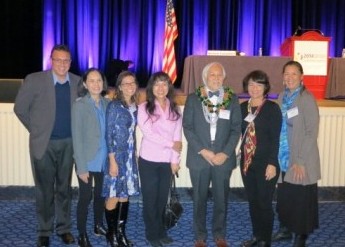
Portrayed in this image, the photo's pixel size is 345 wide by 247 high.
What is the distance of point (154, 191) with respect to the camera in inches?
142

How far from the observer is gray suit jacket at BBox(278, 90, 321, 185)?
3.48m

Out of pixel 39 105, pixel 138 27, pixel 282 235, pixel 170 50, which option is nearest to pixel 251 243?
pixel 282 235

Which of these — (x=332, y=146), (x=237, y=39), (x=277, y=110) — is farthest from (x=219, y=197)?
(x=237, y=39)

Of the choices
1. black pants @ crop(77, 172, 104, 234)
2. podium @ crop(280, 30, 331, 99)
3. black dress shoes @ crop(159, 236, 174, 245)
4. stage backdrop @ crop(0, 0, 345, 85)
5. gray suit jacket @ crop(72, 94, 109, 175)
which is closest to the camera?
gray suit jacket @ crop(72, 94, 109, 175)

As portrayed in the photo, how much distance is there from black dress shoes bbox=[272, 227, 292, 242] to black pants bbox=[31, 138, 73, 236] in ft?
5.59

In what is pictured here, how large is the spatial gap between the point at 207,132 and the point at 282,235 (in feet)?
3.74

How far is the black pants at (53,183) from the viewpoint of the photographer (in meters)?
3.61

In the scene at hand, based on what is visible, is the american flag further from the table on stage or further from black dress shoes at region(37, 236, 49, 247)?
black dress shoes at region(37, 236, 49, 247)

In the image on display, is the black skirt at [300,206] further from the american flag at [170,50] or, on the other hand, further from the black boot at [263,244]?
the american flag at [170,50]

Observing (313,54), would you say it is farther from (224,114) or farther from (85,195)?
(85,195)

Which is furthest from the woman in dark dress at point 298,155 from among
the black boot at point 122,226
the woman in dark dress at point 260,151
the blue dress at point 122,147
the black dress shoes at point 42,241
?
the black dress shoes at point 42,241

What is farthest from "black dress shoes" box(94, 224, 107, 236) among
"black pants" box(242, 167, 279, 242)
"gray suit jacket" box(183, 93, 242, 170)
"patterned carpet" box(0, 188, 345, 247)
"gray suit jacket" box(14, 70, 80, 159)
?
"black pants" box(242, 167, 279, 242)

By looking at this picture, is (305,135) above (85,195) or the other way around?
above

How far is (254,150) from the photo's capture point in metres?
3.46
